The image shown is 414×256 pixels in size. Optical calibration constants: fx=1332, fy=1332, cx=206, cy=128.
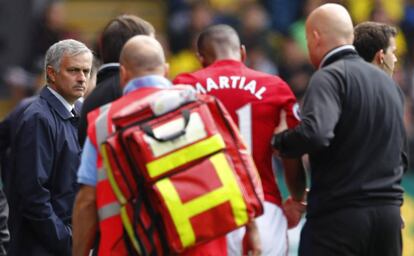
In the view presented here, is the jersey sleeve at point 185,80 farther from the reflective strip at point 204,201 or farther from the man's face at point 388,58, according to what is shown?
the reflective strip at point 204,201

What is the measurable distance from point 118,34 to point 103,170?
45.5 inches

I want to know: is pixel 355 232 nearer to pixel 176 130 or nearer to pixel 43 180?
pixel 176 130

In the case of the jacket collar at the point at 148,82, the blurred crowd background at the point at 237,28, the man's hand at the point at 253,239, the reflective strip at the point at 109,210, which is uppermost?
the jacket collar at the point at 148,82

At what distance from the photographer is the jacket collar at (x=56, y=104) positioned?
8.09 meters

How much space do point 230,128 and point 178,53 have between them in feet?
33.6

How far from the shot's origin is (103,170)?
6926 millimetres

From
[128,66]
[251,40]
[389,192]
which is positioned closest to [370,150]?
[389,192]

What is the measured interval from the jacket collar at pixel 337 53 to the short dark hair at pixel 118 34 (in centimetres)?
104

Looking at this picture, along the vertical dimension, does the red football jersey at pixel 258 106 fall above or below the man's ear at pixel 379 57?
below

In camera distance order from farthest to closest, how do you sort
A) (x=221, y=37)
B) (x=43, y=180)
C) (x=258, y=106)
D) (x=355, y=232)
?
(x=221, y=37) → (x=258, y=106) → (x=43, y=180) → (x=355, y=232)

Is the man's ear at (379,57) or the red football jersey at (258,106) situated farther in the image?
the man's ear at (379,57)

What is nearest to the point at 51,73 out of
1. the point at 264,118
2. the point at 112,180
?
the point at 264,118

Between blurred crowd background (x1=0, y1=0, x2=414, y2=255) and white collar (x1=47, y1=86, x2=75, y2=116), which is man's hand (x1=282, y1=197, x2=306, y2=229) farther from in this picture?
blurred crowd background (x1=0, y1=0, x2=414, y2=255)

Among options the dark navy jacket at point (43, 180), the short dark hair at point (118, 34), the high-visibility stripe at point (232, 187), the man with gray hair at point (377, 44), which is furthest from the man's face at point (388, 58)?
the dark navy jacket at point (43, 180)
